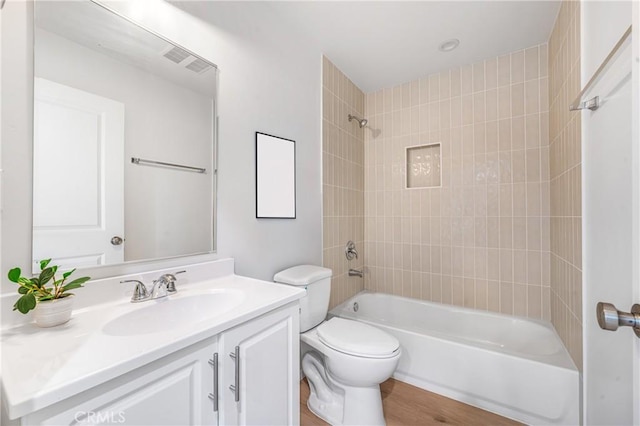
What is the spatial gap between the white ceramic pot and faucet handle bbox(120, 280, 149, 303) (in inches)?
8.4

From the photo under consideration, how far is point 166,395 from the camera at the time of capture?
0.68m

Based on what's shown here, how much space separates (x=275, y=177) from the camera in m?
1.70

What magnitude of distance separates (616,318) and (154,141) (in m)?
1.64

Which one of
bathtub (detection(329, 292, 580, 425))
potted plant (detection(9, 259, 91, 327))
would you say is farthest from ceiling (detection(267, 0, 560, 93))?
bathtub (detection(329, 292, 580, 425))

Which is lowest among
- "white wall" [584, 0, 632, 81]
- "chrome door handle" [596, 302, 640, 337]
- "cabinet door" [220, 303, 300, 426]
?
"cabinet door" [220, 303, 300, 426]

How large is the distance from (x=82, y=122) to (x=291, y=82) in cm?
128

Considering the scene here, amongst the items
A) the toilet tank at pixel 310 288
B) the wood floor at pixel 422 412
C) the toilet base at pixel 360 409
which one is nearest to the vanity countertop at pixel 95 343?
the toilet tank at pixel 310 288

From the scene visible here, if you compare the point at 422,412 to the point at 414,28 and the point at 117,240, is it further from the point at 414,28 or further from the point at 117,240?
the point at 414,28

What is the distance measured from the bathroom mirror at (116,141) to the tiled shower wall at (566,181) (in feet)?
6.27

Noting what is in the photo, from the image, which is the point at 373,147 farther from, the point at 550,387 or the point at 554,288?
the point at 550,387

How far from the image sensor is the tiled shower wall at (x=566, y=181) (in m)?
1.34

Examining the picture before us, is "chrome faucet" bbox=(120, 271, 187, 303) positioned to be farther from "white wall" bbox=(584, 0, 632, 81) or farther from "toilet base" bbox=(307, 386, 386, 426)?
"white wall" bbox=(584, 0, 632, 81)

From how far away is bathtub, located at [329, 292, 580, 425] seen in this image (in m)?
1.40

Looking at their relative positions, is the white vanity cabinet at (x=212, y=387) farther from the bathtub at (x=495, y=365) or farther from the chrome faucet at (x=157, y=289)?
the bathtub at (x=495, y=365)
